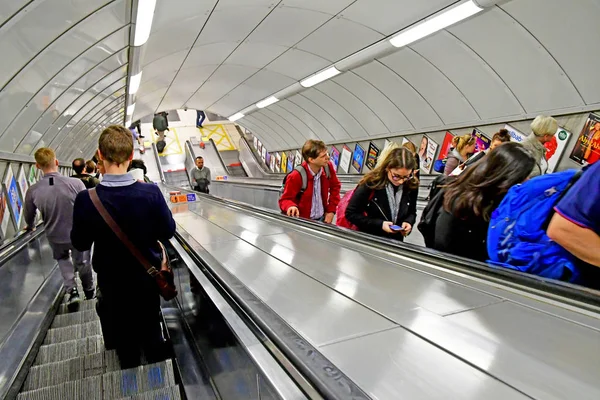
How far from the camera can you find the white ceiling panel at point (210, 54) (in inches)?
382

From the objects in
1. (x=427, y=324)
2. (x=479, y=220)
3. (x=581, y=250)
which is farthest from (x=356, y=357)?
(x=479, y=220)

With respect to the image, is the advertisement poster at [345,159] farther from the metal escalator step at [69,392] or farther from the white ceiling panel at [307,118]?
the metal escalator step at [69,392]

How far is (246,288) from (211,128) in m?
27.8

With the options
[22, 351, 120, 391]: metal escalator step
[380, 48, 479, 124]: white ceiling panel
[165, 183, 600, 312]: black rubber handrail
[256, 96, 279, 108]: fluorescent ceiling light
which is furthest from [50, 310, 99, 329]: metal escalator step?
[256, 96, 279, 108]: fluorescent ceiling light

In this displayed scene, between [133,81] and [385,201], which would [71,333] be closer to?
[385,201]

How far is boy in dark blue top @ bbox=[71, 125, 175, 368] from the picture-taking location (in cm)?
219

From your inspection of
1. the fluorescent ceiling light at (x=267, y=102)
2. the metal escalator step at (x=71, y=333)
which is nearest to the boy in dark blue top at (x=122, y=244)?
the metal escalator step at (x=71, y=333)

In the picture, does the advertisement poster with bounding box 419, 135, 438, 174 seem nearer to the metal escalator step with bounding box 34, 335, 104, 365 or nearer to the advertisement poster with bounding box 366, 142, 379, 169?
the advertisement poster with bounding box 366, 142, 379, 169

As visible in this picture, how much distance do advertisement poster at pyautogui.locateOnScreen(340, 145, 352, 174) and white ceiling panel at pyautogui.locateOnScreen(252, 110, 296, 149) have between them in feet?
15.8

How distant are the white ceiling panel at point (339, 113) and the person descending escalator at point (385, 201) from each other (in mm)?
9967

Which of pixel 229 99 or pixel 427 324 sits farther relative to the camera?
pixel 229 99

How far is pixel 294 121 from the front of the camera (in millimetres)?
16906

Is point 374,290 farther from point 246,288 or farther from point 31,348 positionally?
point 31,348

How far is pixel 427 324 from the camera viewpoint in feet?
5.31
